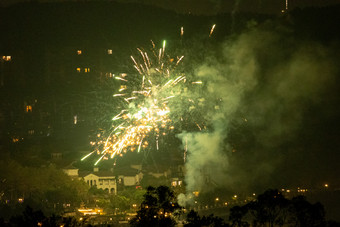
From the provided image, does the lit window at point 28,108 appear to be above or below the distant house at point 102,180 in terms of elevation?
above

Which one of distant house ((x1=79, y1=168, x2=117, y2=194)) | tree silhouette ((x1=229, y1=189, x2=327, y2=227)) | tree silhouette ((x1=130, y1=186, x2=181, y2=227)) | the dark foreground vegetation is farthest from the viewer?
distant house ((x1=79, y1=168, x2=117, y2=194))

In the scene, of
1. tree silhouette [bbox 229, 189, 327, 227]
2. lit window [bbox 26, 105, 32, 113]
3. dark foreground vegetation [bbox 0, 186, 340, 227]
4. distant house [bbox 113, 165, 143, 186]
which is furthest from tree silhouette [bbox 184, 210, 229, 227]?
lit window [bbox 26, 105, 32, 113]

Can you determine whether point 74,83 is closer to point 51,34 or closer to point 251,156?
point 51,34

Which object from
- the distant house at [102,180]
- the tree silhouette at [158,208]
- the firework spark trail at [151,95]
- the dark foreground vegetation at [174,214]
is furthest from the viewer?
the distant house at [102,180]

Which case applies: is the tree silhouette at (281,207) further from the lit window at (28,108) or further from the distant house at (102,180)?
the lit window at (28,108)

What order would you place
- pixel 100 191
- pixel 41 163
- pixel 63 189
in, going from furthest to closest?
pixel 41 163 → pixel 100 191 → pixel 63 189

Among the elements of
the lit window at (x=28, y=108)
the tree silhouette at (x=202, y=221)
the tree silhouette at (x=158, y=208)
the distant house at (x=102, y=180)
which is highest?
the lit window at (x=28, y=108)

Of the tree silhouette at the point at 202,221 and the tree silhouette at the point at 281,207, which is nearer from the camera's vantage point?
the tree silhouette at the point at 202,221

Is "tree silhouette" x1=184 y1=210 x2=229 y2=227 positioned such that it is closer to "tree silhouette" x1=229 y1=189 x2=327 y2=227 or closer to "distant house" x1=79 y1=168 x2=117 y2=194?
"tree silhouette" x1=229 y1=189 x2=327 y2=227

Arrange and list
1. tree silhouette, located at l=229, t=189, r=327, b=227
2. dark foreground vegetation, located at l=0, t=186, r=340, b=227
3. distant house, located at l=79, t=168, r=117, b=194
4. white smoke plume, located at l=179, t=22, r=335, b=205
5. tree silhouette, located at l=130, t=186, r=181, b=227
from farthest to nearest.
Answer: white smoke plume, located at l=179, t=22, r=335, b=205, distant house, located at l=79, t=168, r=117, b=194, tree silhouette, located at l=229, t=189, r=327, b=227, tree silhouette, located at l=130, t=186, r=181, b=227, dark foreground vegetation, located at l=0, t=186, r=340, b=227

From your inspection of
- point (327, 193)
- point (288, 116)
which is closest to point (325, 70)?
point (288, 116)

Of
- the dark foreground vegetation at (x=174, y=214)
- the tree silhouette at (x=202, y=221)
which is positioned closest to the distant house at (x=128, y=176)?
the dark foreground vegetation at (x=174, y=214)
